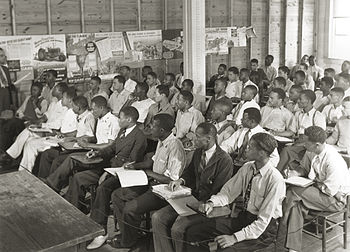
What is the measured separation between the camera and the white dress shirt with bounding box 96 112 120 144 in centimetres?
605

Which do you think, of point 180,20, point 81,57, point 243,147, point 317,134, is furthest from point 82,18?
point 317,134

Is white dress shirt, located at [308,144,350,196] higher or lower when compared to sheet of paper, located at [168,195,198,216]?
higher

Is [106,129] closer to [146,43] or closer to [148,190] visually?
[148,190]

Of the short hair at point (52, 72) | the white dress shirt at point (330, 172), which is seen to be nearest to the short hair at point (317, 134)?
the white dress shirt at point (330, 172)

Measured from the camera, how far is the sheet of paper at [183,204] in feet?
13.3

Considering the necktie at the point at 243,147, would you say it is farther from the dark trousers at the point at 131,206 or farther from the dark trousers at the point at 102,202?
the dark trousers at the point at 102,202

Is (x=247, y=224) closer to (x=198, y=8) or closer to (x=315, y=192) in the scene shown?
(x=315, y=192)

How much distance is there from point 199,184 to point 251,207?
66 centimetres

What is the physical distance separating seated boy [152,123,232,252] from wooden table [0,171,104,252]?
3.31 ft

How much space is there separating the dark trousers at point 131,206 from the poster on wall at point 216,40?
7007 mm

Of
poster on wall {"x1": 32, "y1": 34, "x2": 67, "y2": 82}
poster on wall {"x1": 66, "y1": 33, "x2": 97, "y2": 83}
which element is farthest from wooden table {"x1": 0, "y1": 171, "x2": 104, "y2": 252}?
poster on wall {"x1": 66, "y1": 33, "x2": 97, "y2": 83}

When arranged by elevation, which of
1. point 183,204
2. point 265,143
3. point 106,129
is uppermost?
point 265,143

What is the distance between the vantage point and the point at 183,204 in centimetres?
412

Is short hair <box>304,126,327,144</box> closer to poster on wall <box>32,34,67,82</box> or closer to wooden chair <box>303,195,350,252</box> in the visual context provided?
wooden chair <box>303,195,350,252</box>
